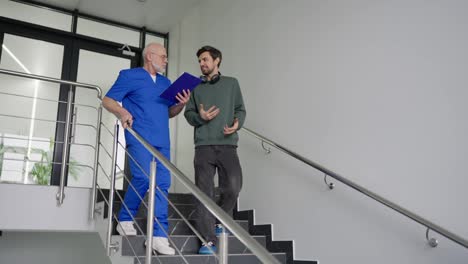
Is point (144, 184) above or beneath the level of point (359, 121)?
beneath

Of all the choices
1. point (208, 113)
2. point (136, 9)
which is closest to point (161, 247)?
point (208, 113)

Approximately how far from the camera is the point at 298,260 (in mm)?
2801

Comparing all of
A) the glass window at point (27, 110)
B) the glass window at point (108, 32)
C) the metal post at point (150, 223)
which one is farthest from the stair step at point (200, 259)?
the glass window at point (108, 32)

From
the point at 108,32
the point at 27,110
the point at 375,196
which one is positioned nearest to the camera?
the point at 375,196

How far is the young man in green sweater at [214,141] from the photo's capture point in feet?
7.80

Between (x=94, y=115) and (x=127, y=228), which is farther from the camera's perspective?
(x=94, y=115)

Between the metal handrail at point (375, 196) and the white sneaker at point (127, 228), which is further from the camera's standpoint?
the white sneaker at point (127, 228)

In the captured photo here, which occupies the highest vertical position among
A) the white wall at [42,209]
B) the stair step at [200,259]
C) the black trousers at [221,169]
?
the black trousers at [221,169]

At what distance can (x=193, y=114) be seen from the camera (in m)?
2.48

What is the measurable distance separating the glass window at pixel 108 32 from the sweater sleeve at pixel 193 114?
3231 millimetres

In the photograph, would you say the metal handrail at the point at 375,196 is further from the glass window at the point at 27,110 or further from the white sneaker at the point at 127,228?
the glass window at the point at 27,110

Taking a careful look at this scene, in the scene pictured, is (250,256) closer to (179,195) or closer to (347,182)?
(347,182)

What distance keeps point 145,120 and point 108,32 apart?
3466 millimetres

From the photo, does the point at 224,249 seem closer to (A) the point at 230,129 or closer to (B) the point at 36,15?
(A) the point at 230,129
